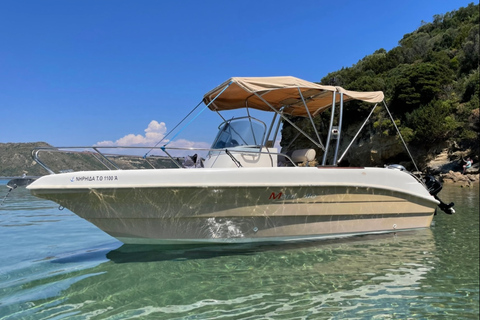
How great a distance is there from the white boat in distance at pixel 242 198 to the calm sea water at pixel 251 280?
30 centimetres

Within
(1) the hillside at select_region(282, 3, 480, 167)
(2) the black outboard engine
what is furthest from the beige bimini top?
(1) the hillside at select_region(282, 3, 480, 167)

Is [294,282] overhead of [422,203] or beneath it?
beneath

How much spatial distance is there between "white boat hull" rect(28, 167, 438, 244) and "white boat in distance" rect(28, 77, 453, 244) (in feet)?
0.05

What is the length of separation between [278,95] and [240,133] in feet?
3.57

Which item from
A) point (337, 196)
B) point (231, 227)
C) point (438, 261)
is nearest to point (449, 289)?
point (438, 261)

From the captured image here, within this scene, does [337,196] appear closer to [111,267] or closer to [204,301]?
[204,301]

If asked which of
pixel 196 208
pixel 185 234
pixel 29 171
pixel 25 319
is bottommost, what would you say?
pixel 25 319

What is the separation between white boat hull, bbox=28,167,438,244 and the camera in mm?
4418

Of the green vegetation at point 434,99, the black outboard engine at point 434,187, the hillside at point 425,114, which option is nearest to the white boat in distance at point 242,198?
the black outboard engine at point 434,187

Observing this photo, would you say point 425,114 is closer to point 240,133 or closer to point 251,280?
point 240,133

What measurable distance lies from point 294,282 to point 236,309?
2.93 feet

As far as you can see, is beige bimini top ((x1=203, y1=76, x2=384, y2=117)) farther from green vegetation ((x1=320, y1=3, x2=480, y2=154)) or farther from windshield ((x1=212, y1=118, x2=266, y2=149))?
green vegetation ((x1=320, y1=3, x2=480, y2=154))

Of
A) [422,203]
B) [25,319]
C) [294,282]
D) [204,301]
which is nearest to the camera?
[25,319]

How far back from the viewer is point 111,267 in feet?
14.1
